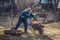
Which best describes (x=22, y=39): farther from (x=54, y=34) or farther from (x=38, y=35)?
(x=54, y=34)

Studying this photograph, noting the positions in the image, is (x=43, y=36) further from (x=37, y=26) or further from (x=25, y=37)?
(x=25, y=37)

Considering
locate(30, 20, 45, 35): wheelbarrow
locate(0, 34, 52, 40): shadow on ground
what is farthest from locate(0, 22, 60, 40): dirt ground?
locate(30, 20, 45, 35): wheelbarrow

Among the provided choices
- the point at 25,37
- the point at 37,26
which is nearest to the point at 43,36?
the point at 37,26

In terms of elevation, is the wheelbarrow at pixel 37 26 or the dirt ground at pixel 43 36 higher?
the wheelbarrow at pixel 37 26

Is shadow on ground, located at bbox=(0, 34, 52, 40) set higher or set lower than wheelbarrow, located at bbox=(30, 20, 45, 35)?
lower

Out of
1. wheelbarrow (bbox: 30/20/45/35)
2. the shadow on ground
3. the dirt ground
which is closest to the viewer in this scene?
the shadow on ground

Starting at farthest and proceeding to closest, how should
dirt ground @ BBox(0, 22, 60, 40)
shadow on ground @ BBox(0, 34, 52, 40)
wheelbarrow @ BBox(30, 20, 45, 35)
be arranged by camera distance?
wheelbarrow @ BBox(30, 20, 45, 35) < dirt ground @ BBox(0, 22, 60, 40) < shadow on ground @ BBox(0, 34, 52, 40)

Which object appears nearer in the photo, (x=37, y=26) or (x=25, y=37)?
(x=25, y=37)

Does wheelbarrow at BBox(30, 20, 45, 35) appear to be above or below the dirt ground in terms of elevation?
above

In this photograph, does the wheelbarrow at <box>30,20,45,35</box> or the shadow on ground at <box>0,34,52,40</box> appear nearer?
the shadow on ground at <box>0,34,52,40</box>

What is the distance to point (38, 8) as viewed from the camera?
20891 millimetres

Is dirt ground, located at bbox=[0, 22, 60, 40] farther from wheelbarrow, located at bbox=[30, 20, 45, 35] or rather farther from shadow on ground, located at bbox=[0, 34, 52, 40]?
wheelbarrow, located at bbox=[30, 20, 45, 35]

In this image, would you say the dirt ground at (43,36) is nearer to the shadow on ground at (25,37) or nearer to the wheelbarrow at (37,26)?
the shadow on ground at (25,37)

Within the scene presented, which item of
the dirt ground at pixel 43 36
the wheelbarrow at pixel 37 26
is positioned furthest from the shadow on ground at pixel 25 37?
the wheelbarrow at pixel 37 26
